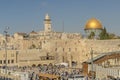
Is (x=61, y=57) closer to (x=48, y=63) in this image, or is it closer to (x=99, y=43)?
(x=48, y=63)

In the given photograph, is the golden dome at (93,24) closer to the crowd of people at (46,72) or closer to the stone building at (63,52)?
the stone building at (63,52)

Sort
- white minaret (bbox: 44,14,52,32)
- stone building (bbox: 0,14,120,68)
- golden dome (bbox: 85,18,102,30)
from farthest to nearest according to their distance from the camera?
white minaret (bbox: 44,14,52,32), golden dome (bbox: 85,18,102,30), stone building (bbox: 0,14,120,68)

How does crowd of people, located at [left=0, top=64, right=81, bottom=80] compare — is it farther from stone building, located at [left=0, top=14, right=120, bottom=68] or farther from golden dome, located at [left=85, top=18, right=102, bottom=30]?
golden dome, located at [left=85, top=18, right=102, bottom=30]

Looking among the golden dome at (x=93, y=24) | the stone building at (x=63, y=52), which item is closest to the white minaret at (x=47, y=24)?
the golden dome at (x=93, y=24)

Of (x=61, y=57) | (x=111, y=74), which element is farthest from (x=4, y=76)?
(x=61, y=57)

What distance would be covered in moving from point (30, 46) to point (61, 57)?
14.6 meters

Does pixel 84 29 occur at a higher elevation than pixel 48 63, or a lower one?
higher

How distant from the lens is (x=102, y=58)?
1126 inches

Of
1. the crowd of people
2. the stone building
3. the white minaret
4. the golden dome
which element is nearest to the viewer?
the crowd of people

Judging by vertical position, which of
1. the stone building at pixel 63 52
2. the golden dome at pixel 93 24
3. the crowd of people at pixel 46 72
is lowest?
→ the crowd of people at pixel 46 72

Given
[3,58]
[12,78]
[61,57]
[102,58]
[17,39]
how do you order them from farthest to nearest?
[17,39] < [61,57] < [3,58] < [102,58] < [12,78]

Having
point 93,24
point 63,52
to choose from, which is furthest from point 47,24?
point 63,52

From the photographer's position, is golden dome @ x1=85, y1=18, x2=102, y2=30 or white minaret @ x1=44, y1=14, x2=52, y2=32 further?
white minaret @ x1=44, y1=14, x2=52, y2=32

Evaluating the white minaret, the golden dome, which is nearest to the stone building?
the golden dome
